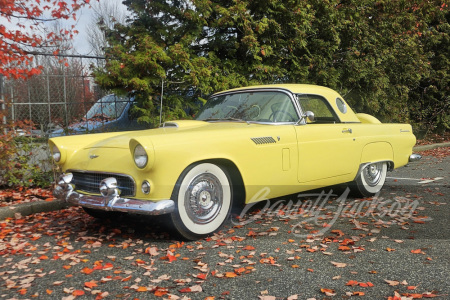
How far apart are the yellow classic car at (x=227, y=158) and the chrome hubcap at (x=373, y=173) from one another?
0.5 inches

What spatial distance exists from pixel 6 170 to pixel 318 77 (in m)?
7.39

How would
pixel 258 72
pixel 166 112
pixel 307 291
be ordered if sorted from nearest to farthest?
pixel 307 291 → pixel 166 112 → pixel 258 72

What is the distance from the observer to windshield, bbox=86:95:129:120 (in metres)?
7.37

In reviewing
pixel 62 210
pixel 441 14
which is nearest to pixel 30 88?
pixel 62 210

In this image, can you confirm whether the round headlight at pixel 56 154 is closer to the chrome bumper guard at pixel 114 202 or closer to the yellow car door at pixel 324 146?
the chrome bumper guard at pixel 114 202

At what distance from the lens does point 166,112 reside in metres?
7.96

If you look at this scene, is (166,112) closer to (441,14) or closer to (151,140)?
(151,140)

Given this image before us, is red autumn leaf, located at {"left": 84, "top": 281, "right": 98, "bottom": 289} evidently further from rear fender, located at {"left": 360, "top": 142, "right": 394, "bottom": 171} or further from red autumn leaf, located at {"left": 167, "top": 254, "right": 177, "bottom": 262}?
rear fender, located at {"left": 360, "top": 142, "right": 394, "bottom": 171}

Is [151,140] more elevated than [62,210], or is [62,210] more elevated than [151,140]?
[151,140]

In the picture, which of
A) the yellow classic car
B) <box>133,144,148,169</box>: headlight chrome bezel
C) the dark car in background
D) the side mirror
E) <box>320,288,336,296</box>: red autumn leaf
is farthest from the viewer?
the dark car in background

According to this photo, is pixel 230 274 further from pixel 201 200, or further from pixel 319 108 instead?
pixel 319 108

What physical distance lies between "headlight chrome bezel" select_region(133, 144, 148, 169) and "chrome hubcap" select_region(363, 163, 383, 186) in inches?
129

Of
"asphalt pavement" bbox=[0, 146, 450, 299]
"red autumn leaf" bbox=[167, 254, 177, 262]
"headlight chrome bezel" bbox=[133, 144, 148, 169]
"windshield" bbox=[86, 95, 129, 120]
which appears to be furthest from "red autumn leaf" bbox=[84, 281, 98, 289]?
"windshield" bbox=[86, 95, 129, 120]

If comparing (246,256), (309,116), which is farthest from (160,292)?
(309,116)
